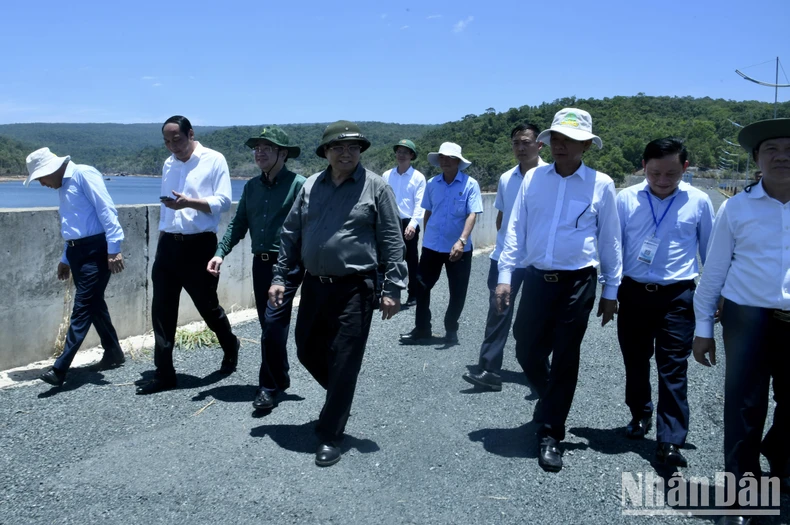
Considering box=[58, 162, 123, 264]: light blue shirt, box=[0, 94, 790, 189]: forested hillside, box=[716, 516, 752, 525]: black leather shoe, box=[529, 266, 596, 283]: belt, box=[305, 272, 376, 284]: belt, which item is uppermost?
box=[0, 94, 790, 189]: forested hillside

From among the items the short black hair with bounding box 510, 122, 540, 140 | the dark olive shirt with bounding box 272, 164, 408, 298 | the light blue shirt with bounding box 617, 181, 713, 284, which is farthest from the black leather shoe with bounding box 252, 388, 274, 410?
the short black hair with bounding box 510, 122, 540, 140

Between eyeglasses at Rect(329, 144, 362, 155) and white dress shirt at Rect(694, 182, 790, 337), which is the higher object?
eyeglasses at Rect(329, 144, 362, 155)

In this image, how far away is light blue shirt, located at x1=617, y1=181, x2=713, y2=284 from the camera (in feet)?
14.3

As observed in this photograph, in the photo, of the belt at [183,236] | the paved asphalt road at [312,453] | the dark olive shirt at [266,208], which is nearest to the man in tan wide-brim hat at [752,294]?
the paved asphalt road at [312,453]

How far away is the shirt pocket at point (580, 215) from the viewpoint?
4113 mm

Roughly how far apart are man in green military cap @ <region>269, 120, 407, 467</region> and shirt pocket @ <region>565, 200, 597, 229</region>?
110 centimetres

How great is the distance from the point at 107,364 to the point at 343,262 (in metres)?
3.13

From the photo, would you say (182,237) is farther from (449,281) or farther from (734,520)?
(734,520)

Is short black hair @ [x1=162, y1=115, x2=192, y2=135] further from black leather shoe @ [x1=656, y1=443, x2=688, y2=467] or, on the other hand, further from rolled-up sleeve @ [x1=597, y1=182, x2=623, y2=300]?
black leather shoe @ [x1=656, y1=443, x2=688, y2=467]

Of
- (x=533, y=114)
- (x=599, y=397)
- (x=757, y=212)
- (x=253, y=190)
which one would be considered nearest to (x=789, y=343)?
(x=757, y=212)

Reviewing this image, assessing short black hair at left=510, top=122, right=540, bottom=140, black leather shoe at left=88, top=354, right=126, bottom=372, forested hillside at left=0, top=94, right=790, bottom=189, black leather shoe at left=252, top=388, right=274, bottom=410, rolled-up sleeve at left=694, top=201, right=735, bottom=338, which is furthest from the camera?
forested hillside at left=0, top=94, right=790, bottom=189

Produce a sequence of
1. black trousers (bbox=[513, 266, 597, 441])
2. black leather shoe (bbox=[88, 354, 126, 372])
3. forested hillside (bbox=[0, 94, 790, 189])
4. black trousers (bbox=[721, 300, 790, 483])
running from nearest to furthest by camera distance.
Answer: black trousers (bbox=[721, 300, 790, 483]) < black trousers (bbox=[513, 266, 597, 441]) < black leather shoe (bbox=[88, 354, 126, 372]) < forested hillside (bbox=[0, 94, 790, 189])

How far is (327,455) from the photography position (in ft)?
13.4

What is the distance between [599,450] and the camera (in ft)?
14.3
